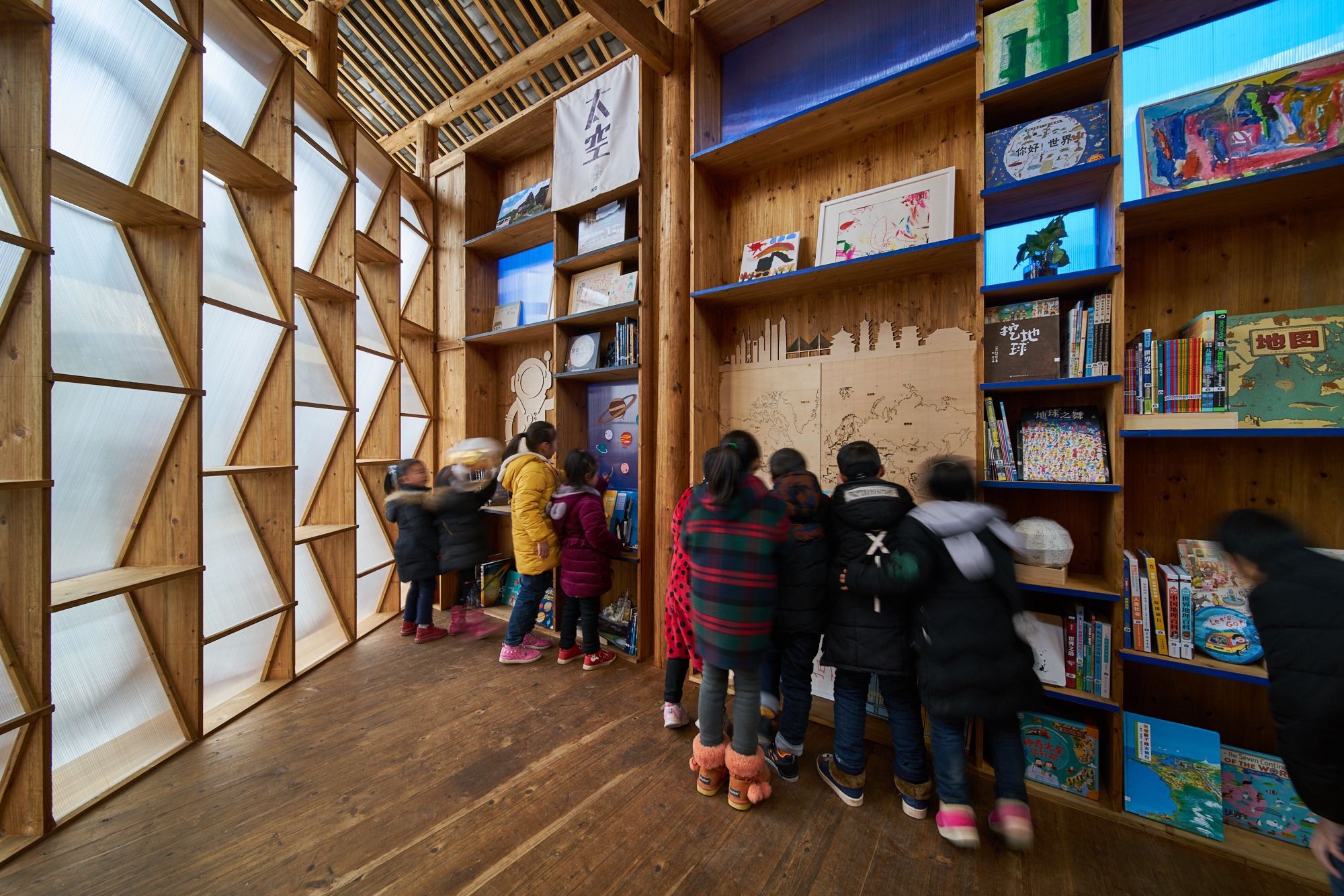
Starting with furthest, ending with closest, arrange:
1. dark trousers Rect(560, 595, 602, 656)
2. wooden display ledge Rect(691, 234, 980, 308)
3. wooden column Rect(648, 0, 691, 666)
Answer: dark trousers Rect(560, 595, 602, 656), wooden column Rect(648, 0, 691, 666), wooden display ledge Rect(691, 234, 980, 308)

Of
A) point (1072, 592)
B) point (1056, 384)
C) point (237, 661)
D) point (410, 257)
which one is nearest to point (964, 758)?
point (1072, 592)

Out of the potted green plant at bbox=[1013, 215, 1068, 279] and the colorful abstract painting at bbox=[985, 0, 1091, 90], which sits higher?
the colorful abstract painting at bbox=[985, 0, 1091, 90]

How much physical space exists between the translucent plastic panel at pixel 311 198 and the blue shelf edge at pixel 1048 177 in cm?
403

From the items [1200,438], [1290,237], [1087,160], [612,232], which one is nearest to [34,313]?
[612,232]

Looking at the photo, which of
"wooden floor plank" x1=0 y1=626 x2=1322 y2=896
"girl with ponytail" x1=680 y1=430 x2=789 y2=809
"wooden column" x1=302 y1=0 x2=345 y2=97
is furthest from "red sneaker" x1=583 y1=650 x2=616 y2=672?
"wooden column" x1=302 y1=0 x2=345 y2=97

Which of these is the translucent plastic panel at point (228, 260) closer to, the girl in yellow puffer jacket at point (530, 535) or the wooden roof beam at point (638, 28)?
the girl in yellow puffer jacket at point (530, 535)

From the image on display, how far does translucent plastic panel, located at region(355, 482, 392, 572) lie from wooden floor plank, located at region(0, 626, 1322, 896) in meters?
1.47

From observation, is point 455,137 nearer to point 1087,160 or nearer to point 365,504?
point 365,504

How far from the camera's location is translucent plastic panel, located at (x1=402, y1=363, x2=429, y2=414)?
4230 mm

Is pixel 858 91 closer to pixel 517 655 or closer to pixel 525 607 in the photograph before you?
pixel 525 607

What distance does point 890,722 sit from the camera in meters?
1.92

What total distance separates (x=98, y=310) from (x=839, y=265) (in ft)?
11.0

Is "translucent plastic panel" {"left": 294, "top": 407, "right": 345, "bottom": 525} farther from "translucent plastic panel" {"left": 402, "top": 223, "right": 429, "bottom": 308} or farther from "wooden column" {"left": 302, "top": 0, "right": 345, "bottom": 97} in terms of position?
"wooden column" {"left": 302, "top": 0, "right": 345, "bottom": 97}

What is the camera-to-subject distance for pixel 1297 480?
180cm
